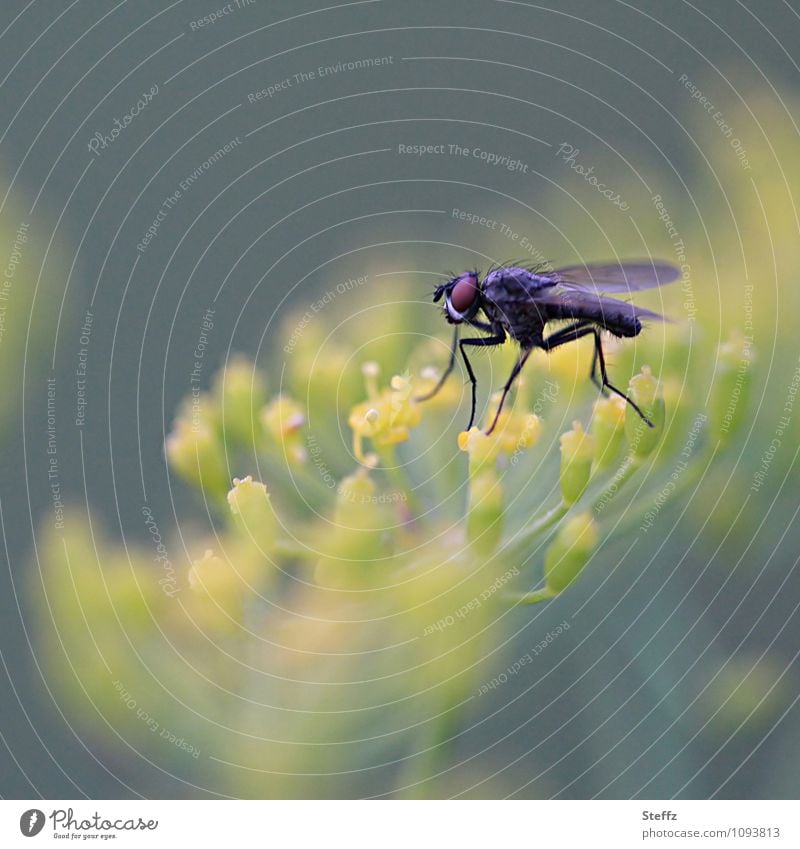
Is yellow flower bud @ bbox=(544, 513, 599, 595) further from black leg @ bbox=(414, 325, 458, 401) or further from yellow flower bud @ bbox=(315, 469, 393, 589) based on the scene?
black leg @ bbox=(414, 325, 458, 401)

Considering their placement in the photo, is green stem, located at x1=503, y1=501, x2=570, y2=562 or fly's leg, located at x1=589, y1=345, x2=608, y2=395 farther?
fly's leg, located at x1=589, y1=345, x2=608, y2=395

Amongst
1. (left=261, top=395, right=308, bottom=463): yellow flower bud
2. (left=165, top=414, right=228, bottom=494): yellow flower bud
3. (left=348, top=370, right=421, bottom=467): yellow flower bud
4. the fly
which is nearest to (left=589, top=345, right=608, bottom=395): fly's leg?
the fly

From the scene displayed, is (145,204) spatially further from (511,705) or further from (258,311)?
(511,705)

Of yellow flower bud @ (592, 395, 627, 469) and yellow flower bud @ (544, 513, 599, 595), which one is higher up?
yellow flower bud @ (592, 395, 627, 469)

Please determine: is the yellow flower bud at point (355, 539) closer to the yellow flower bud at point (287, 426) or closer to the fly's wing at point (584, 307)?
the yellow flower bud at point (287, 426)

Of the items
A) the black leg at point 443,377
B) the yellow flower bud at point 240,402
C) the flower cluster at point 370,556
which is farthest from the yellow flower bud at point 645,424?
the yellow flower bud at point 240,402

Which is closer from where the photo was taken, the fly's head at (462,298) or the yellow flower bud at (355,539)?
the yellow flower bud at (355,539)
